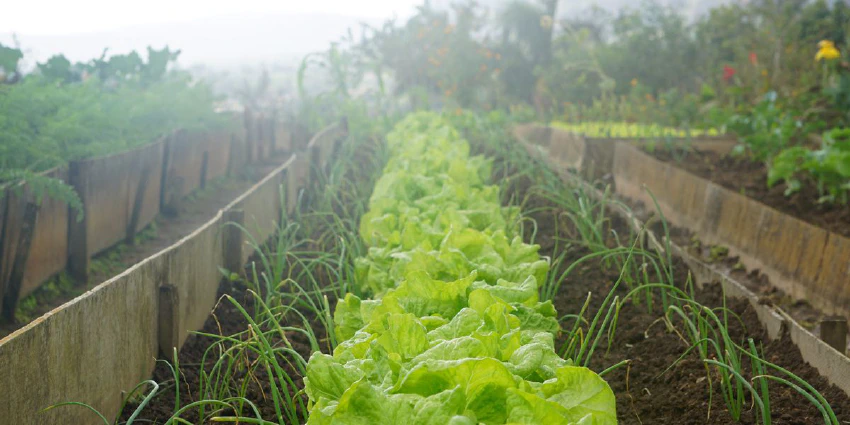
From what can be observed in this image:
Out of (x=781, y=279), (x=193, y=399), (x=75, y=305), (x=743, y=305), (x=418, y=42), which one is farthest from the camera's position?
(x=418, y=42)

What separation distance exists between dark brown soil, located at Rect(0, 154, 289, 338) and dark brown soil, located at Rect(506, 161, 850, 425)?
8.52ft

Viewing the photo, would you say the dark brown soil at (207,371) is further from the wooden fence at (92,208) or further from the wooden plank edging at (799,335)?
the wooden plank edging at (799,335)

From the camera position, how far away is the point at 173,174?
779 cm

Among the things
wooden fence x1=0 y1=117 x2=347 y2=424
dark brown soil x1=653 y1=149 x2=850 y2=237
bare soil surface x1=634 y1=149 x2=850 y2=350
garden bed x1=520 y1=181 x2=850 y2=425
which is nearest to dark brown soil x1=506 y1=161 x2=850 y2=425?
garden bed x1=520 y1=181 x2=850 y2=425

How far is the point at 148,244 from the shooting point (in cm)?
664

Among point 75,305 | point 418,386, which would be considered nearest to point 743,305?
point 418,386

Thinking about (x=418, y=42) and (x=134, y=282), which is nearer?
(x=134, y=282)

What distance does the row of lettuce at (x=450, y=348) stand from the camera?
69.4 inches

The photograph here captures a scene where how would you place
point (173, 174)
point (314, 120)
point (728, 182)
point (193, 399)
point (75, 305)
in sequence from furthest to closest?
point (314, 120) < point (173, 174) < point (728, 182) < point (193, 399) < point (75, 305)

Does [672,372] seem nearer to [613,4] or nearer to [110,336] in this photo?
[110,336]

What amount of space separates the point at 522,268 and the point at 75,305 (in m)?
1.37

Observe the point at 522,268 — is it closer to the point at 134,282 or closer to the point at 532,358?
the point at 532,358

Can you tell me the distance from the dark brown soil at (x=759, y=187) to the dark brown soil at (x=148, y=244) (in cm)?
408

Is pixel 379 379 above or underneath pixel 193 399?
above
